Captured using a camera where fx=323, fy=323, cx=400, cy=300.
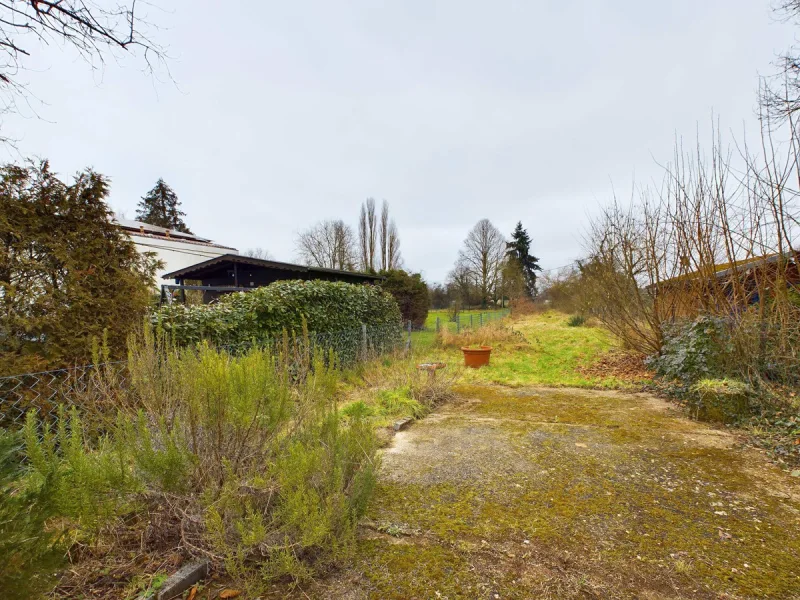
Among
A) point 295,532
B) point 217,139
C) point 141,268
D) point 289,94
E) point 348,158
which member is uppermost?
point 348,158

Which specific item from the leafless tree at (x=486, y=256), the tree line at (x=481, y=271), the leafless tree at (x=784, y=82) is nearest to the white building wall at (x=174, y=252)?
the tree line at (x=481, y=271)

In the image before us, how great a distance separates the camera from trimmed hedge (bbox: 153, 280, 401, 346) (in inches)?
156

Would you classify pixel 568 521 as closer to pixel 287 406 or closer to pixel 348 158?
pixel 287 406

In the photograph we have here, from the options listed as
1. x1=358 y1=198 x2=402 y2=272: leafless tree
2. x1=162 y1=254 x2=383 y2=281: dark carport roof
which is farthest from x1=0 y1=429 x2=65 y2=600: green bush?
x1=358 y1=198 x2=402 y2=272: leafless tree

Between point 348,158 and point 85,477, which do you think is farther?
point 348,158

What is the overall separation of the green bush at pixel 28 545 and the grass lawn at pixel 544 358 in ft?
18.5

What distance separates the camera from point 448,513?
2.04 m

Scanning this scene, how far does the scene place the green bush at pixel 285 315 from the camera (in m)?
3.99

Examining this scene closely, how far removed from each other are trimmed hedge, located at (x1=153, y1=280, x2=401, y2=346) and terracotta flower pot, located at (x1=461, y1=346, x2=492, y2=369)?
2145 millimetres

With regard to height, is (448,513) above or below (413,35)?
below

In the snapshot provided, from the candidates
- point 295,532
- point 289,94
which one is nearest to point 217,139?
point 289,94

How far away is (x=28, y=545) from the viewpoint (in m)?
0.97

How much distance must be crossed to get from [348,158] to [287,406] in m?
12.3

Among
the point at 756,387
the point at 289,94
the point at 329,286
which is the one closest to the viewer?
the point at 756,387
